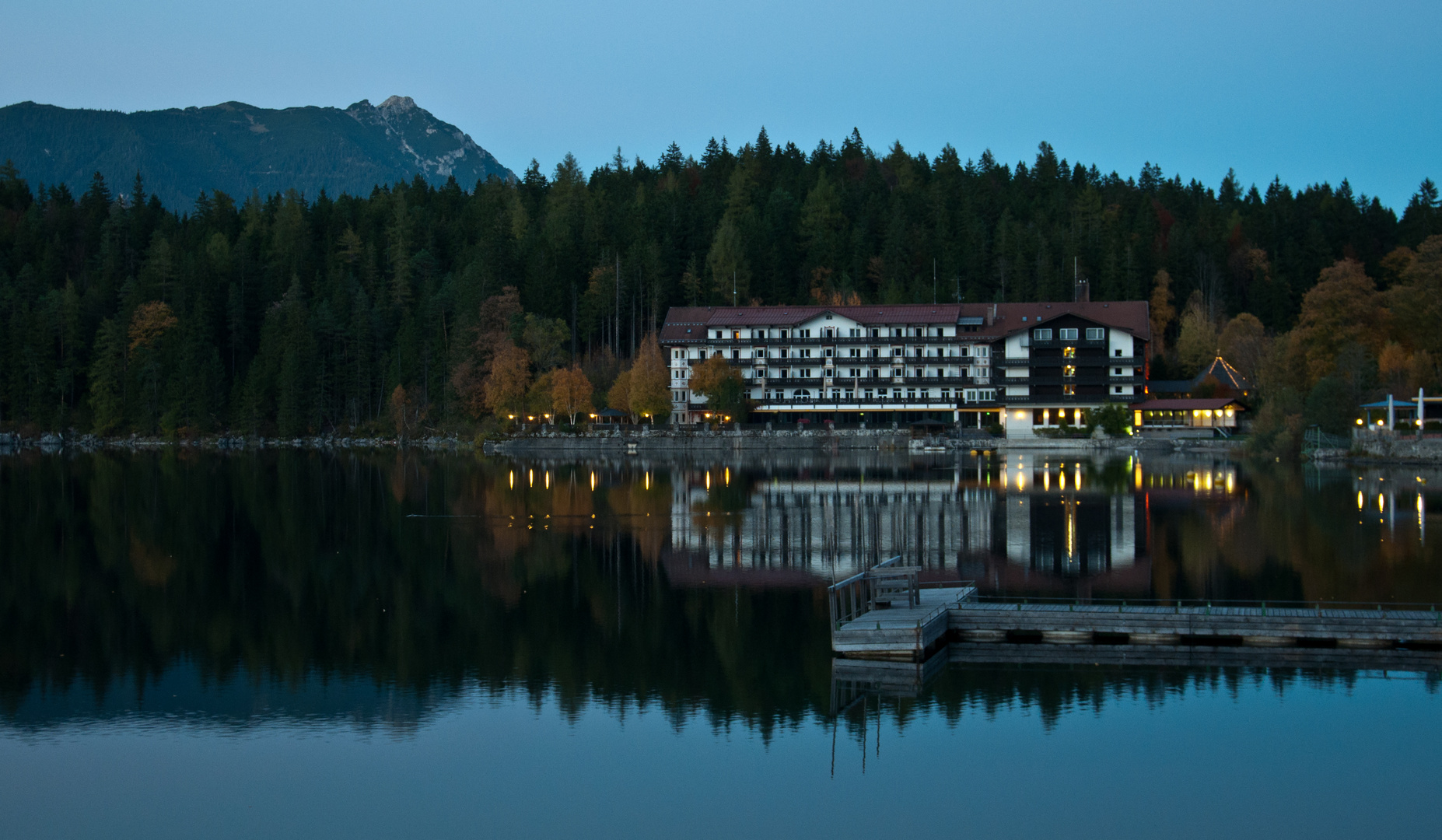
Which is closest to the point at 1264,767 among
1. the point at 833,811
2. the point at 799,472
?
the point at 833,811

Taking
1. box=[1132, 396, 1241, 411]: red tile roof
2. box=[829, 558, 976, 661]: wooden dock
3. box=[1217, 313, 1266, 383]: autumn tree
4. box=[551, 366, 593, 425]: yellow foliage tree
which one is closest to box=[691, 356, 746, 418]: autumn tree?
box=[551, 366, 593, 425]: yellow foliage tree

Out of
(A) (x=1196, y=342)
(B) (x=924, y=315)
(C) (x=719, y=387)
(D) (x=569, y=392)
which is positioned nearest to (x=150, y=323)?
(D) (x=569, y=392)

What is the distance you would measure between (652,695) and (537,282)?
280ft

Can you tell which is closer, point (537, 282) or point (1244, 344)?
point (1244, 344)

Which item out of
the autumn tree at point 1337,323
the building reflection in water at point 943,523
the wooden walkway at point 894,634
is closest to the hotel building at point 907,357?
the autumn tree at point 1337,323

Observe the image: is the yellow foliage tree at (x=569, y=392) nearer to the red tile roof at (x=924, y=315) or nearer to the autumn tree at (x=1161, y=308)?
the red tile roof at (x=924, y=315)

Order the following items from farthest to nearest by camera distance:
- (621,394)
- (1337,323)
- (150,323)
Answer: (150,323) < (621,394) < (1337,323)

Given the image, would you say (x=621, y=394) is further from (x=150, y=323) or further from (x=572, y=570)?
(x=572, y=570)

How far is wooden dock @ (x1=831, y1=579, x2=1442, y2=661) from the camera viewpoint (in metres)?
18.2

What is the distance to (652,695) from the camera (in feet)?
56.1

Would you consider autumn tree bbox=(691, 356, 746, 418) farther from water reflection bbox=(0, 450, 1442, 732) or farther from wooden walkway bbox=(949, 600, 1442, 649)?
wooden walkway bbox=(949, 600, 1442, 649)

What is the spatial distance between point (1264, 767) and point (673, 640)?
962 centimetres

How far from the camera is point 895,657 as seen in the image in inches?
709

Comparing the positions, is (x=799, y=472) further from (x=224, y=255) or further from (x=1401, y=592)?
(x=224, y=255)
